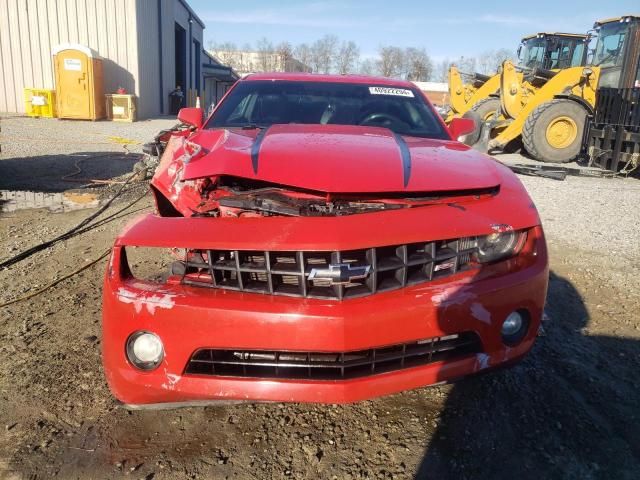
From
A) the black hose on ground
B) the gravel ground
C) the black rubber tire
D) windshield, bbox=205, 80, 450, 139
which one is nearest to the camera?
windshield, bbox=205, 80, 450, 139

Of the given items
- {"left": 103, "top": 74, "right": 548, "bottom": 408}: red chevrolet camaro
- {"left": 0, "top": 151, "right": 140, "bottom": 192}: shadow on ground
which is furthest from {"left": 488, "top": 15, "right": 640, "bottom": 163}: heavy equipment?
{"left": 103, "top": 74, "right": 548, "bottom": 408}: red chevrolet camaro

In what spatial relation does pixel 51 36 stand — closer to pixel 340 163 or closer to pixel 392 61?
pixel 340 163

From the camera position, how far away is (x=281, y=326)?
5.65ft

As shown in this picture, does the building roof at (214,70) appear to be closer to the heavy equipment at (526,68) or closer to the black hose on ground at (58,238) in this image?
the heavy equipment at (526,68)

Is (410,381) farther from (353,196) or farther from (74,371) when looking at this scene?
(74,371)

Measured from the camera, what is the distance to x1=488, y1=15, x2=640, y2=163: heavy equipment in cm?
1041

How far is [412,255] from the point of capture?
1908 millimetres

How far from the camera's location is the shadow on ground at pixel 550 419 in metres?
1.97

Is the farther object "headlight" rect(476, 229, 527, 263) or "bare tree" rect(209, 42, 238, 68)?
"bare tree" rect(209, 42, 238, 68)

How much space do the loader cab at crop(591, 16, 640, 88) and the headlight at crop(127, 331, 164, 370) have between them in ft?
38.5

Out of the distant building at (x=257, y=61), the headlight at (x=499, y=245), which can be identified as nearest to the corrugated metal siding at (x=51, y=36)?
the headlight at (x=499, y=245)

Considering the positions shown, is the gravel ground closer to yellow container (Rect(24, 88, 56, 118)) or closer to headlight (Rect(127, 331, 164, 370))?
yellow container (Rect(24, 88, 56, 118))

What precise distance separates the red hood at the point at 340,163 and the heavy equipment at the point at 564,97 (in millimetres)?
8877

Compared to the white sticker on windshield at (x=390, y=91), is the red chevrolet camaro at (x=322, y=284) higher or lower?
lower
